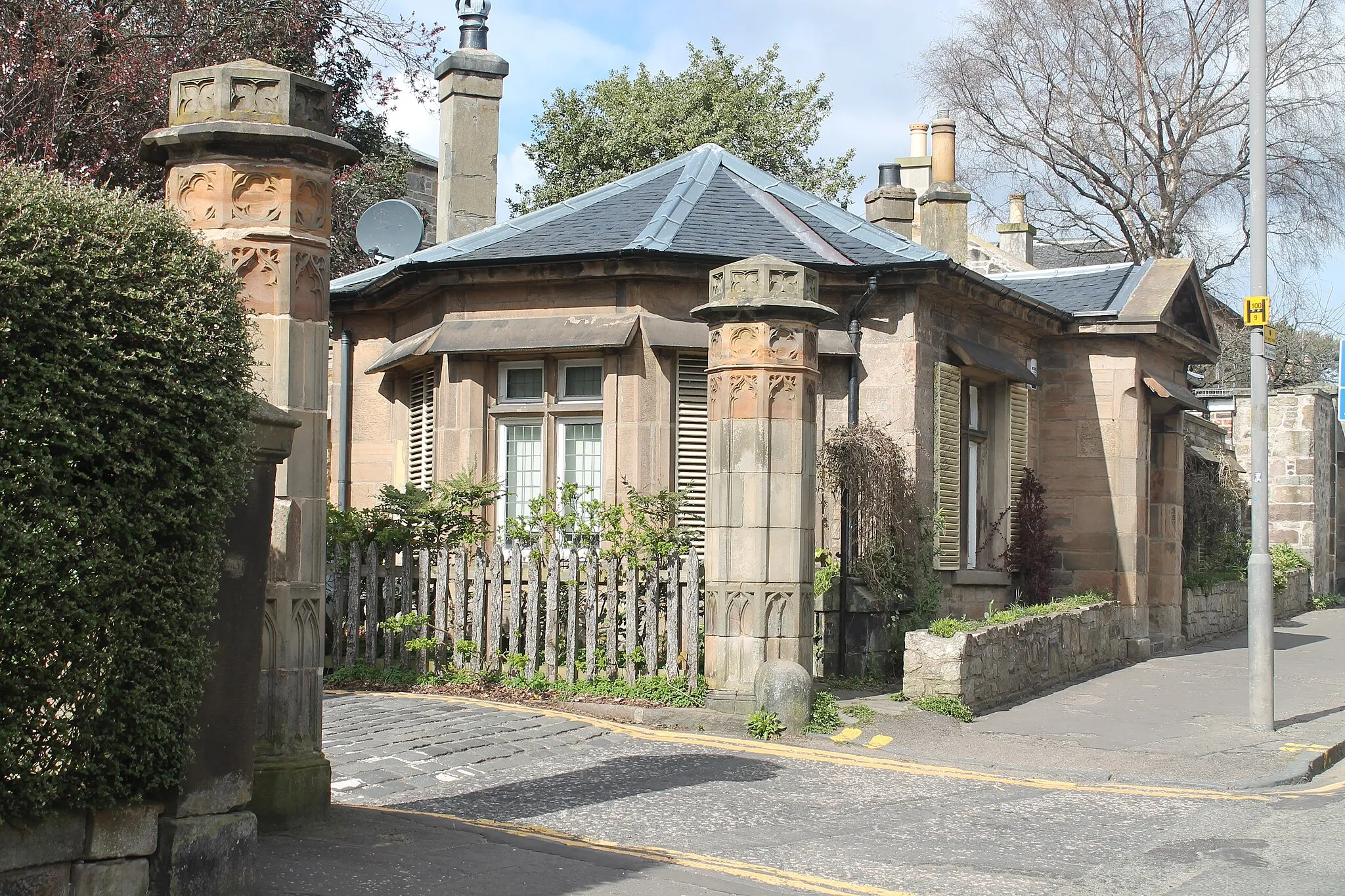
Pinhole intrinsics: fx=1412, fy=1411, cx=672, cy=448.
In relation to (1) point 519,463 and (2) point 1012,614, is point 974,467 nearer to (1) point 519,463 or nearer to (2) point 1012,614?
(2) point 1012,614

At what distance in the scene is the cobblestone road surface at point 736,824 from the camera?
6.37m

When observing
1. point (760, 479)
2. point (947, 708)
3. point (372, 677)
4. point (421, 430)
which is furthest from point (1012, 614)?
point (421, 430)

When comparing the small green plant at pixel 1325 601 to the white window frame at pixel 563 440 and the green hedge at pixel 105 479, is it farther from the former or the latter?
the green hedge at pixel 105 479

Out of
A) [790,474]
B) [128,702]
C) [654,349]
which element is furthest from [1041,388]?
[128,702]

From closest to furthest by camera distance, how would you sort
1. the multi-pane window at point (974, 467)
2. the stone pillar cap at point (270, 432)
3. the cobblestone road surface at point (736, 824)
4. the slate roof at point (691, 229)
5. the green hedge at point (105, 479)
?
1. the green hedge at point (105, 479)
2. the stone pillar cap at point (270, 432)
3. the cobblestone road surface at point (736, 824)
4. the slate roof at point (691, 229)
5. the multi-pane window at point (974, 467)

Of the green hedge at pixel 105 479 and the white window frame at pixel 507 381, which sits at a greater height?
the white window frame at pixel 507 381

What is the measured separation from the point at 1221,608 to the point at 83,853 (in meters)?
20.3

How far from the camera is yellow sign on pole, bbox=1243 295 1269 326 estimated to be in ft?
39.7

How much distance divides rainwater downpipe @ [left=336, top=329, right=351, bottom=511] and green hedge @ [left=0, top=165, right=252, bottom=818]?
12.0m

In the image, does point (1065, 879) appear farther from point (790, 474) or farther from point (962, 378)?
point (962, 378)

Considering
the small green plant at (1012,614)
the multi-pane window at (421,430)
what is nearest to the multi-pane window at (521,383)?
the multi-pane window at (421,430)

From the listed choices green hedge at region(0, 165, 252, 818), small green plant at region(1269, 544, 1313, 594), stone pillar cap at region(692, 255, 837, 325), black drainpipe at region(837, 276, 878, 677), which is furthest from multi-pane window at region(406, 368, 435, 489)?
small green plant at region(1269, 544, 1313, 594)

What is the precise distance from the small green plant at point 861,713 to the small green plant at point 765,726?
2.72 feet

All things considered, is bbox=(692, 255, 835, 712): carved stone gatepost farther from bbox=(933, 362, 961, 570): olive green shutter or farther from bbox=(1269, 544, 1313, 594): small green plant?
bbox=(1269, 544, 1313, 594): small green plant
